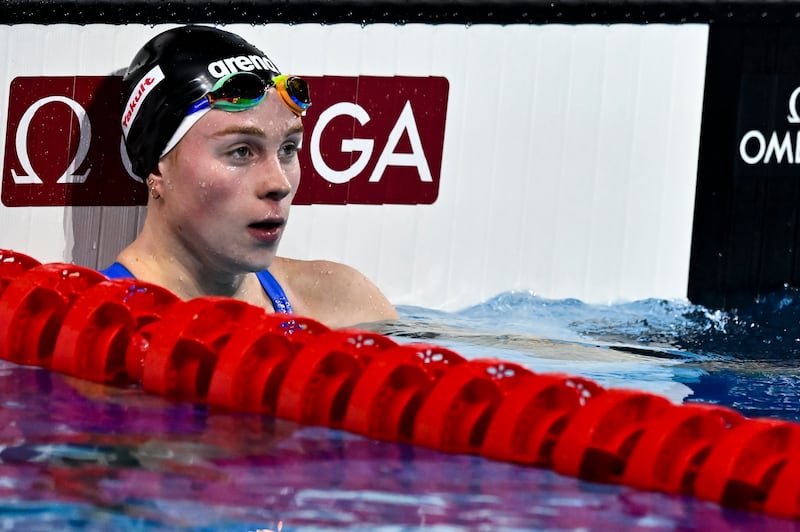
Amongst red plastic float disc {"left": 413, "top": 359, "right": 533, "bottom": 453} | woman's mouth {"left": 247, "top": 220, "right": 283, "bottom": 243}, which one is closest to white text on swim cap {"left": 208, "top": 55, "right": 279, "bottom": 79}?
woman's mouth {"left": 247, "top": 220, "right": 283, "bottom": 243}

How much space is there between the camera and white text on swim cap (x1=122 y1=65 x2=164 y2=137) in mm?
3172

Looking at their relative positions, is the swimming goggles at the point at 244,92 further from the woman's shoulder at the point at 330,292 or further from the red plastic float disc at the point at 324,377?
the red plastic float disc at the point at 324,377

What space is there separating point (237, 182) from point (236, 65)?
32 cm

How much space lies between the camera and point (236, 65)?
3.13 m

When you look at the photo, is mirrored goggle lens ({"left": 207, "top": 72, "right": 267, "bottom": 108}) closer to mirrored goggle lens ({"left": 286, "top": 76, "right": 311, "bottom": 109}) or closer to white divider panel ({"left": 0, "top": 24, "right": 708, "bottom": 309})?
A: mirrored goggle lens ({"left": 286, "top": 76, "right": 311, "bottom": 109})

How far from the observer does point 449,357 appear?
2.43m

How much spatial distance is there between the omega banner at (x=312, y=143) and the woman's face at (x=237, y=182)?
1016 mm

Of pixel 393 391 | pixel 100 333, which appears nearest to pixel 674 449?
pixel 393 391

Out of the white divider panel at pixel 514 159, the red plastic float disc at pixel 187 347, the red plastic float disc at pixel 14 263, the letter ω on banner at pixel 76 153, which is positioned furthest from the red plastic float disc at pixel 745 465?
the letter ω on banner at pixel 76 153

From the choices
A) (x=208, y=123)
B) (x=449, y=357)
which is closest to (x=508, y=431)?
(x=449, y=357)

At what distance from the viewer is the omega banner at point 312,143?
409cm

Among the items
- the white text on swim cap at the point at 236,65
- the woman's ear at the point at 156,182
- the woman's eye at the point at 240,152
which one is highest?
the white text on swim cap at the point at 236,65

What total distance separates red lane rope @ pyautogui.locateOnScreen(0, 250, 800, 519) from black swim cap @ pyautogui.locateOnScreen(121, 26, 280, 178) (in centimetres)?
49

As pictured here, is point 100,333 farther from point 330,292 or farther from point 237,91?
point 330,292
